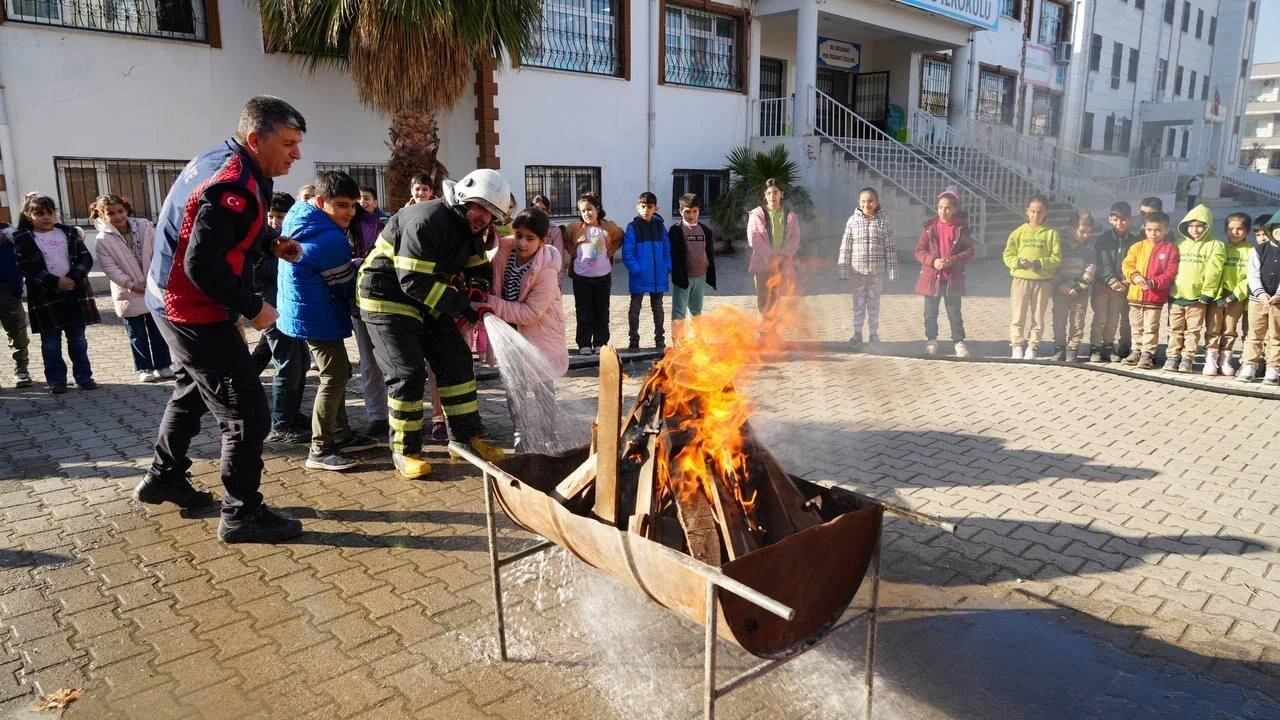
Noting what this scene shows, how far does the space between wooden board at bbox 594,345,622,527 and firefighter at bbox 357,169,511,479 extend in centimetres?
192

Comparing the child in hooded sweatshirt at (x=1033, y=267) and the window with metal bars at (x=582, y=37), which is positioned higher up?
the window with metal bars at (x=582, y=37)

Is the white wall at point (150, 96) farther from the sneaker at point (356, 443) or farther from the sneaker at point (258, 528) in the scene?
the sneaker at point (258, 528)

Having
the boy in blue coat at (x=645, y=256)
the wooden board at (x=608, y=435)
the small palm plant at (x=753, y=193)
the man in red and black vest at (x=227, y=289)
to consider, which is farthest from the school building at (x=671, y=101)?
the wooden board at (x=608, y=435)

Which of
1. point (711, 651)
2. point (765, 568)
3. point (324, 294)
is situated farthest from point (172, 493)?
point (765, 568)

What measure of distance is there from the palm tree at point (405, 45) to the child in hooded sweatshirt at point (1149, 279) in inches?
362

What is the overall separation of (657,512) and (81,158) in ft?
42.4

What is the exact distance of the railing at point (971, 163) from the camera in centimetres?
2115

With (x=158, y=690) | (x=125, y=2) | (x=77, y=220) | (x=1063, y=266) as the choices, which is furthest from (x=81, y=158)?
(x=1063, y=266)

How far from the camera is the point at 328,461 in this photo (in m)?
5.46

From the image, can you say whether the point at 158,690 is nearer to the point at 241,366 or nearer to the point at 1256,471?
the point at 241,366

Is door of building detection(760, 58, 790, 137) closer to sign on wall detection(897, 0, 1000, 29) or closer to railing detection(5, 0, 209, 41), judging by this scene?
sign on wall detection(897, 0, 1000, 29)

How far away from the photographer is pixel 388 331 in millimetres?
4918

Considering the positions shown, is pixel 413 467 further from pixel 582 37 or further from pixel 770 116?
pixel 770 116

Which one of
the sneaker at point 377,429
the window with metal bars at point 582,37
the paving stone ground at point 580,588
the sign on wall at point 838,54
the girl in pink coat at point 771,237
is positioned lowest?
the paving stone ground at point 580,588
